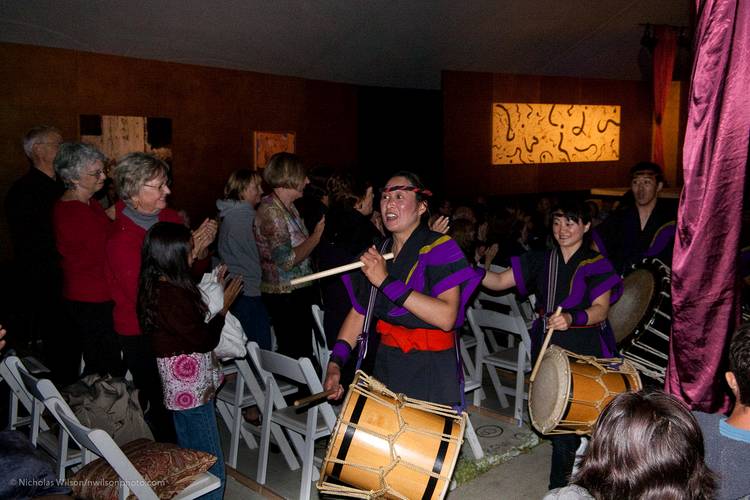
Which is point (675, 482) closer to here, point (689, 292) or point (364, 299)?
point (689, 292)

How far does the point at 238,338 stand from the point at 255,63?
535 cm

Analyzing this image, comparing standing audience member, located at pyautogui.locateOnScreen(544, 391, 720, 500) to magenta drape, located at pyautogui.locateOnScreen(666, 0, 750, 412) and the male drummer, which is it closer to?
magenta drape, located at pyautogui.locateOnScreen(666, 0, 750, 412)

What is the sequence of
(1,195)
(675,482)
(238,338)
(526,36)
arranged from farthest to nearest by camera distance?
(526,36), (1,195), (238,338), (675,482)

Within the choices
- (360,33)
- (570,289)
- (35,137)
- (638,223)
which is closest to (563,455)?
(570,289)

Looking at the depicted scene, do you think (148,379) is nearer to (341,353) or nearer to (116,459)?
(116,459)

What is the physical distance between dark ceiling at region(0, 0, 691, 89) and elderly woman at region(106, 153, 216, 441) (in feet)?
11.3

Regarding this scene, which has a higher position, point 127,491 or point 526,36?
point 526,36

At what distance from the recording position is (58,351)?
11.5 ft

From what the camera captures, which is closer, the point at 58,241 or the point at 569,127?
the point at 58,241

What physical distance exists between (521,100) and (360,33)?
168 inches

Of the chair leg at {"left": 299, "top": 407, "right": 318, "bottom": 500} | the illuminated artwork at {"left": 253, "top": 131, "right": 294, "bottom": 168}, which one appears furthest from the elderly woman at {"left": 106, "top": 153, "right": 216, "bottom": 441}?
the illuminated artwork at {"left": 253, "top": 131, "right": 294, "bottom": 168}

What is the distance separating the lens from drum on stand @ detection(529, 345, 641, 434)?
2496 mm

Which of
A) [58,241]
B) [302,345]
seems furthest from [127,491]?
[302,345]

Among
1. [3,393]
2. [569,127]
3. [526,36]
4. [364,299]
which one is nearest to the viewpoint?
[364,299]
